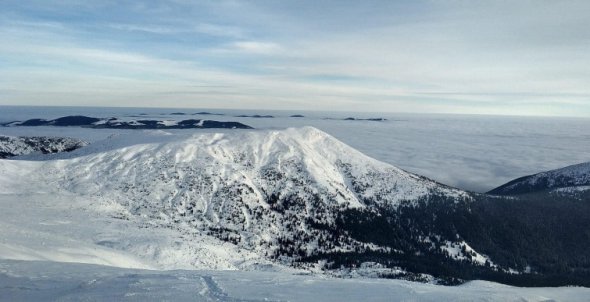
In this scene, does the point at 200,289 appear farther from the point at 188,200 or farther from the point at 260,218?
the point at 188,200

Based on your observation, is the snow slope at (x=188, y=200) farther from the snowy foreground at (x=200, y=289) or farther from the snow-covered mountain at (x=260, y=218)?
the snowy foreground at (x=200, y=289)

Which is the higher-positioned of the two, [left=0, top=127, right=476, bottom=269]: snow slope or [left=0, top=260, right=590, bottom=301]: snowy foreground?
[left=0, top=260, right=590, bottom=301]: snowy foreground

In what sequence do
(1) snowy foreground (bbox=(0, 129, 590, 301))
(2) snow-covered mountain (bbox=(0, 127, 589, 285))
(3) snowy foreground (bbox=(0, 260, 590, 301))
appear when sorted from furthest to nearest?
(2) snow-covered mountain (bbox=(0, 127, 589, 285)) < (1) snowy foreground (bbox=(0, 129, 590, 301)) < (3) snowy foreground (bbox=(0, 260, 590, 301))

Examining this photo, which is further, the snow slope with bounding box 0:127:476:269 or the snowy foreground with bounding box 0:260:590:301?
the snow slope with bounding box 0:127:476:269

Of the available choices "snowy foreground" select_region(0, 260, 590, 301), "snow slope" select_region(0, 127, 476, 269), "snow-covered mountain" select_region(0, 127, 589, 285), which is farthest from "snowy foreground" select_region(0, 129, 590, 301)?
"snow-covered mountain" select_region(0, 127, 589, 285)

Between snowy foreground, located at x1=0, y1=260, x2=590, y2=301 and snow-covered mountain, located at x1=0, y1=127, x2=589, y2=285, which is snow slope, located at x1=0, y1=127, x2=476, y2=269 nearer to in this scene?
snow-covered mountain, located at x1=0, y1=127, x2=589, y2=285

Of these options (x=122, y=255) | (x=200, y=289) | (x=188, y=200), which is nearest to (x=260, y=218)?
(x=188, y=200)

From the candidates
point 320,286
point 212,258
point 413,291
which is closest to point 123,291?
point 320,286
